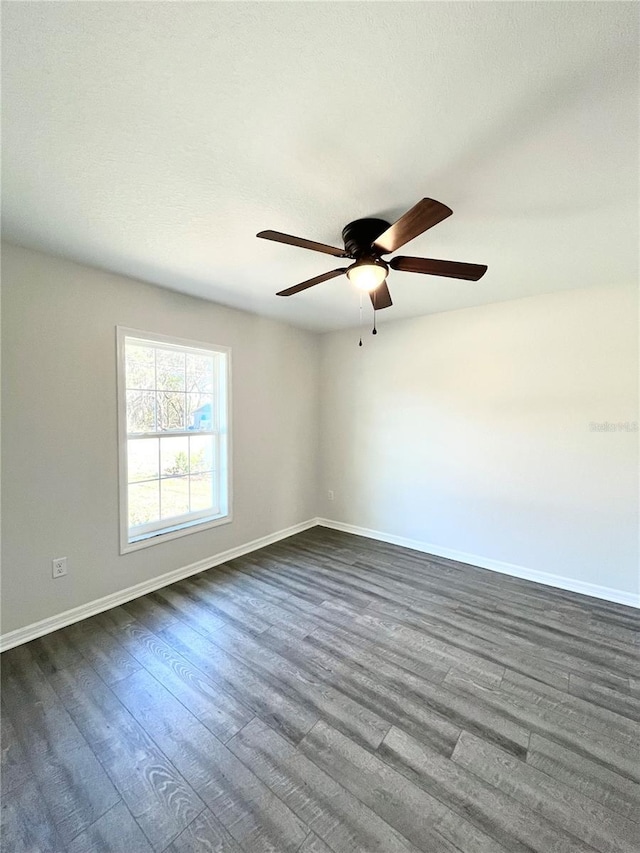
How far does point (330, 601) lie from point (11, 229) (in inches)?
125

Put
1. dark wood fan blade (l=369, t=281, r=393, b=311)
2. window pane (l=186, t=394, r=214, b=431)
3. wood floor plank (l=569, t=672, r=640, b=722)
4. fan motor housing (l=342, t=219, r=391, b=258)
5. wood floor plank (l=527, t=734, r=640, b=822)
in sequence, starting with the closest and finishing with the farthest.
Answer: wood floor plank (l=527, t=734, r=640, b=822) < wood floor plank (l=569, t=672, r=640, b=722) < fan motor housing (l=342, t=219, r=391, b=258) < dark wood fan blade (l=369, t=281, r=393, b=311) < window pane (l=186, t=394, r=214, b=431)

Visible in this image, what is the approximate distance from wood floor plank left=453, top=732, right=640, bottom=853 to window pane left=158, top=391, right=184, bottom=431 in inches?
112

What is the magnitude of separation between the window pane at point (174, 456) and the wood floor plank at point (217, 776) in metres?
1.60

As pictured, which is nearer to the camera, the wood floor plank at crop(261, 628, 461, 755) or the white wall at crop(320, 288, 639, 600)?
the wood floor plank at crop(261, 628, 461, 755)

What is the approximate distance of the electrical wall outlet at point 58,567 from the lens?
2.25 m

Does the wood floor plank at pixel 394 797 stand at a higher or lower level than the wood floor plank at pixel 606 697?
higher

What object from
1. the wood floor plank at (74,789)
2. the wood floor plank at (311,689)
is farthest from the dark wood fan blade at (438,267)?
the wood floor plank at (74,789)

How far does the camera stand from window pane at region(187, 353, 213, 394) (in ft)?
10.3

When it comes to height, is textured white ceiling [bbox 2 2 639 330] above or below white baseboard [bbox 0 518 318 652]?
above

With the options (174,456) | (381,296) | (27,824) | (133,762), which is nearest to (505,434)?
(381,296)

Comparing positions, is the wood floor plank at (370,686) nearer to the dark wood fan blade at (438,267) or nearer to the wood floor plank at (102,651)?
the wood floor plank at (102,651)

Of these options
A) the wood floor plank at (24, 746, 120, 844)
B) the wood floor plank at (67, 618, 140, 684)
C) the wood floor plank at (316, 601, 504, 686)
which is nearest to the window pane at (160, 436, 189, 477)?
the wood floor plank at (67, 618, 140, 684)

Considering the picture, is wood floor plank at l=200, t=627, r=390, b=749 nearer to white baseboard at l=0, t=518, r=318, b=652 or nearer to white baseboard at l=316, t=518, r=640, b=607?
white baseboard at l=0, t=518, r=318, b=652

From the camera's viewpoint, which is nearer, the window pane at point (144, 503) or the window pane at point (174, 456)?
the window pane at point (144, 503)
